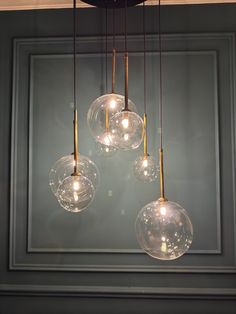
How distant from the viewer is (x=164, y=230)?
1.33m

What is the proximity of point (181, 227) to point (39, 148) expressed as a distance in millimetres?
1684

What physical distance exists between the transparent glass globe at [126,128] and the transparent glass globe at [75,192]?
22cm

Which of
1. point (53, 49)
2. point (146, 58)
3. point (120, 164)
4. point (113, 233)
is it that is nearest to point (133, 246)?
point (113, 233)

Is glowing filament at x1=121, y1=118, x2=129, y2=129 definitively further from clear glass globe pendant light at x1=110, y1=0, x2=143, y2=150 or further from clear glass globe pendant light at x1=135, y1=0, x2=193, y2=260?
clear glass globe pendant light at x1=135, y1=0, x2=193, y2=260

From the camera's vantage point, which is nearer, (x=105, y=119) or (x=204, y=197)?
(x=105, y=119)

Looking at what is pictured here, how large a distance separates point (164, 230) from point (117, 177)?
55.9 inches

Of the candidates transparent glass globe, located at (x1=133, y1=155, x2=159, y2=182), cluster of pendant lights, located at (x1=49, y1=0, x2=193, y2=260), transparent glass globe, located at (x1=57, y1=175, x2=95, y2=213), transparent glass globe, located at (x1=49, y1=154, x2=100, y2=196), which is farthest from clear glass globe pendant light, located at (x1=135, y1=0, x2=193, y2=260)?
transparent glass globe, located at (x1=133, y1=155, x2=159, y2=182)

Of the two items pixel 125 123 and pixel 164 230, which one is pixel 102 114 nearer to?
pixel 125 123

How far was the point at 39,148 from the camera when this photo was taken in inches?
110

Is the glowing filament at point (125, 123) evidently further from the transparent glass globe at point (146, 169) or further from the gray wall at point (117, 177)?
the gray wall at point (117, 177)

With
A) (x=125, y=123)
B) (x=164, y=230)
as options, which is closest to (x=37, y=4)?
(x=125, y=123)

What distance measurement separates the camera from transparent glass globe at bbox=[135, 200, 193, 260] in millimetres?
1328

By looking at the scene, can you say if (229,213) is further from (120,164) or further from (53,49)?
(53,49)

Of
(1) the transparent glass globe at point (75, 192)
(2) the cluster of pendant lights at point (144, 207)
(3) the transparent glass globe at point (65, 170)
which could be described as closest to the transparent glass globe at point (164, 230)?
(2) the cluster of pendant lights at point (144, 207)
